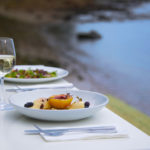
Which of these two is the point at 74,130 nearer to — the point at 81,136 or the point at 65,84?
the point at 81,136

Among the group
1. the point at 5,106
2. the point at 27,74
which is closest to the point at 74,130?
the point at 5,106

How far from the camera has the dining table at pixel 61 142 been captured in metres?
0.72

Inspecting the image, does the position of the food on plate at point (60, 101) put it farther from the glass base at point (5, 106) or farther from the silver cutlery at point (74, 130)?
the glass base at point (5, 106)

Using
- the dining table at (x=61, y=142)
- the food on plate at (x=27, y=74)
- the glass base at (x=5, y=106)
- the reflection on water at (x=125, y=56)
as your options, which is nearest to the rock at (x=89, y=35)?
the reflection on water at (x=125, y=56)

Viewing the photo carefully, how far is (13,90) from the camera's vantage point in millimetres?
1292

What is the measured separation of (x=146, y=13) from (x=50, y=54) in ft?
10.5

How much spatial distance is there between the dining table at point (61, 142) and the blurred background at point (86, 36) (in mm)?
5746

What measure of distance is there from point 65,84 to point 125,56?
24.2 ft

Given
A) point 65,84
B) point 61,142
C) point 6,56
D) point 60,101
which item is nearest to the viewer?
point 61,142

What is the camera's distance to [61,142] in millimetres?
747

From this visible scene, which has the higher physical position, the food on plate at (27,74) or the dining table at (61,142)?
the dining table at (61,142)

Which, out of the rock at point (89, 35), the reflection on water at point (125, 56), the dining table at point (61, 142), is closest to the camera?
the dining table at point (61, 142)

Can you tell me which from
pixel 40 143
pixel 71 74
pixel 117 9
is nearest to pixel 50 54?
pixel 71 74

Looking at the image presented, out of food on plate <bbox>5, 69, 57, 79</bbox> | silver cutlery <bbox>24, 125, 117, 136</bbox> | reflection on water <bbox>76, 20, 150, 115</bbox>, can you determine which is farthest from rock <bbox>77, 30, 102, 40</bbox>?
silver cutlery <bbox>24, 125, 117, 136</bbox>
